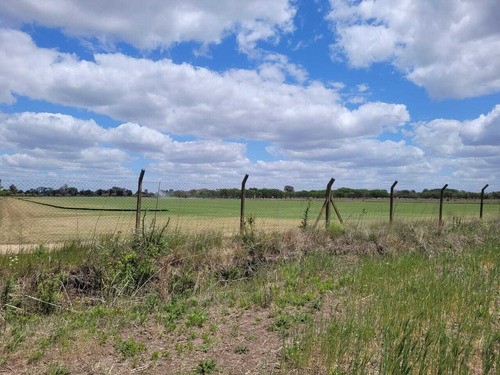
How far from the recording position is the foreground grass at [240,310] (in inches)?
183

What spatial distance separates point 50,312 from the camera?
7223mm

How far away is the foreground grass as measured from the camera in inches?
183

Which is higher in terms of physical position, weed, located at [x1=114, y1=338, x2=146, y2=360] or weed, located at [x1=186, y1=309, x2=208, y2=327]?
weed, located at [x1=186, y1=309, x2=208, y2=327]

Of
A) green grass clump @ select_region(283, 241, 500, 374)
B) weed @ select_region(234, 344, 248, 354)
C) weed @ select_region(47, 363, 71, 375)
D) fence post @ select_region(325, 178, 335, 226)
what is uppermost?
fence post @ select_region(325, 178, 335, 226)

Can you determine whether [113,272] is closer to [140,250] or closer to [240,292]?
[140,250]

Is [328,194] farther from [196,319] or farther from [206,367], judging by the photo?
[206,367]

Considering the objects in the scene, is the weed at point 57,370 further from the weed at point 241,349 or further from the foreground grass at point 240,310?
the weed at point 241,349

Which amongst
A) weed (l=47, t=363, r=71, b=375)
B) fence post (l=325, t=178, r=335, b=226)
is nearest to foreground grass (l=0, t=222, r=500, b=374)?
weed (l=47, t=363, r=71, b=375)

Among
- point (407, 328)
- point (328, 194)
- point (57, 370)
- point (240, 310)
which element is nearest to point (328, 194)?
point (328, 194)

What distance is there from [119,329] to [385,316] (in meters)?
3.83

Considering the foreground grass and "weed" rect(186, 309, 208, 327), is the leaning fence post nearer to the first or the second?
the foreground grass

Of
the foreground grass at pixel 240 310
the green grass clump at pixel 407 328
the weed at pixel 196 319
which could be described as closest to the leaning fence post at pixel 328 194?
the foreground grass at pixel 240 310

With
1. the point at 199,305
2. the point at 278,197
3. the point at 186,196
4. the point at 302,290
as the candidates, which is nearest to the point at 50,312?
the point at 199,305

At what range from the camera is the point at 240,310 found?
6.86 metres
